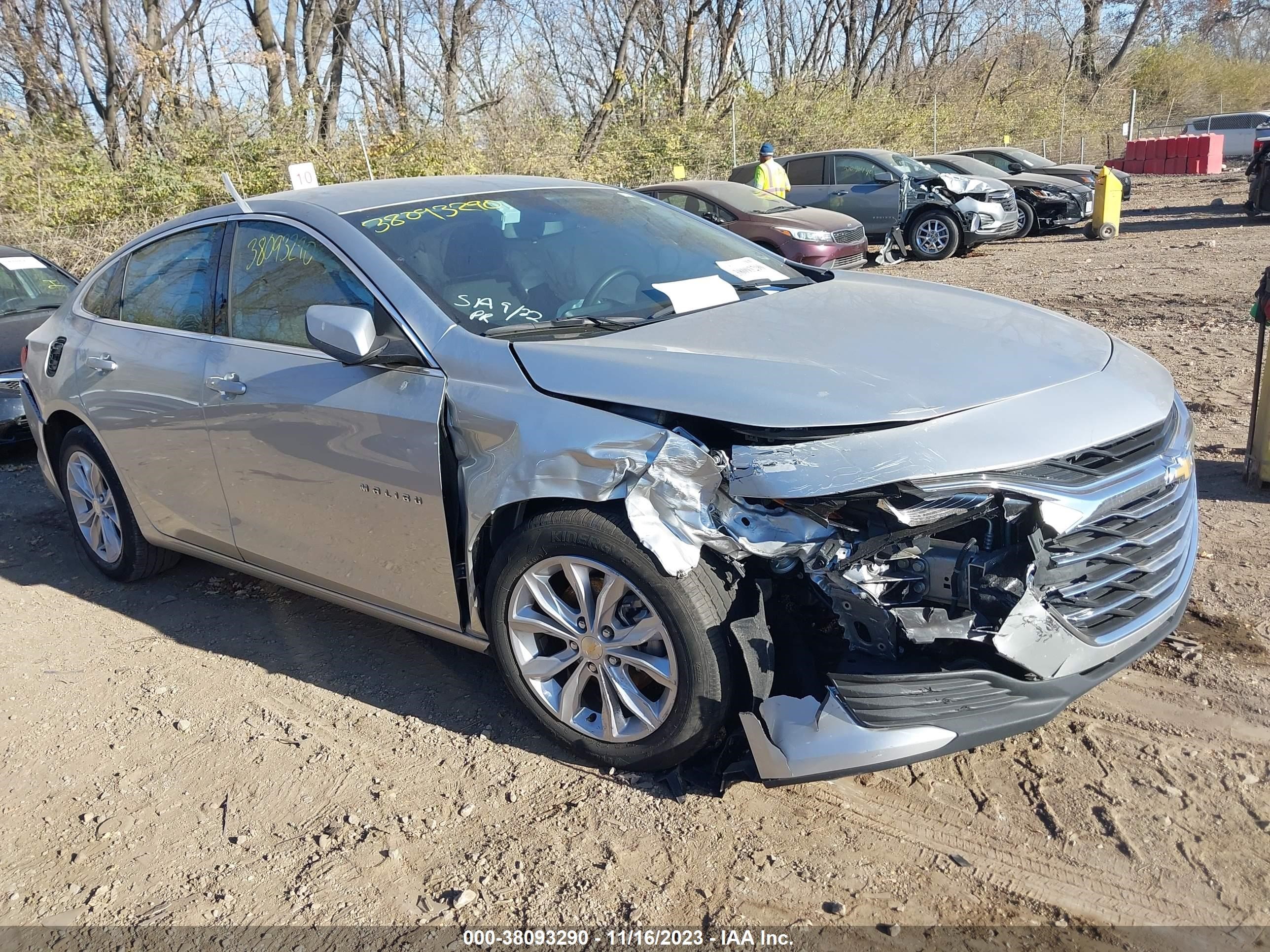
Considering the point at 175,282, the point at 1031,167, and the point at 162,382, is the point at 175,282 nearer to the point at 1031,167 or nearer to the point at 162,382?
the point at 162,382

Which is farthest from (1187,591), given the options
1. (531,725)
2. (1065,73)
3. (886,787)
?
(1065,73)

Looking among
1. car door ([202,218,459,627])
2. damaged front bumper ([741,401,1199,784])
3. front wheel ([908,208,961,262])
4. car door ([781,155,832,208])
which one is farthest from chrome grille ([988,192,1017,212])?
damaged front bumper ([741,401,1199,784])

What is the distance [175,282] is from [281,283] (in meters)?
0.85

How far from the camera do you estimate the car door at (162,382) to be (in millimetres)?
4133

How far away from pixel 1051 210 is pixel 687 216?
14394 mm

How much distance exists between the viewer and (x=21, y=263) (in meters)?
8.90

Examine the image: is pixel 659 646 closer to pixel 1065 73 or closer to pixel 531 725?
pixel 531 725

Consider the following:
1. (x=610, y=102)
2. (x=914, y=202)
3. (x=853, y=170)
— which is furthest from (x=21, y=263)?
(x=610, y=102)

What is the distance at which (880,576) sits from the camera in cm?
272

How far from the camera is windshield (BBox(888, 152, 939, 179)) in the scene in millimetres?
15617

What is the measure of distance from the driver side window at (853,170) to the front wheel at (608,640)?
552 inches

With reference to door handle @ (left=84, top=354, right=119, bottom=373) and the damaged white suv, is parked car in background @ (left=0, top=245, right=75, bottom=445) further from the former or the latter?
the damaged white suv

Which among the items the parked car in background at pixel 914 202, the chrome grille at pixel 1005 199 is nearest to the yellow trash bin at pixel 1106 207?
the parked car in background at pixel 914 202

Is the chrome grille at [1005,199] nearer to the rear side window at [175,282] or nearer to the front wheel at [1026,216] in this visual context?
the front wheel at [1026,216]
